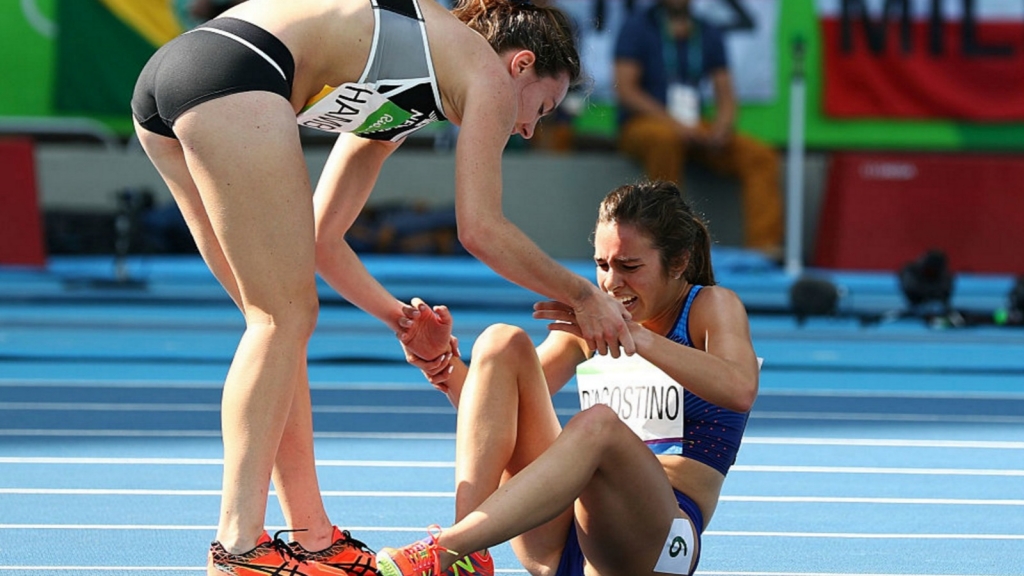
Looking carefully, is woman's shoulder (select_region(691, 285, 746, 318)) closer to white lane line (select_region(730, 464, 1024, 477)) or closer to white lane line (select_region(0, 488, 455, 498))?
white lane line (select_region(0, 488, 455, 498))

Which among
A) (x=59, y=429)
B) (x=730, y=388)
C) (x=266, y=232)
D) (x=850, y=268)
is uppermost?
(x=266, y=232)

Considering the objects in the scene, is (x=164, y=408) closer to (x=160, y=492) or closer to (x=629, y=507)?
(x=160, y=492)

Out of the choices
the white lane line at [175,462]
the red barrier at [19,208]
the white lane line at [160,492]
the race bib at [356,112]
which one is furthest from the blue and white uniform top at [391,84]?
the red barrier at [19,208]

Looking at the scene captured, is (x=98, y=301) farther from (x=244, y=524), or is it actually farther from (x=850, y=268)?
(x=244, y=524)

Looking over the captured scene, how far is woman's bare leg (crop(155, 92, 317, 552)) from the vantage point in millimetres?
2992

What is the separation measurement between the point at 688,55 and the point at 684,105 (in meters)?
0.43

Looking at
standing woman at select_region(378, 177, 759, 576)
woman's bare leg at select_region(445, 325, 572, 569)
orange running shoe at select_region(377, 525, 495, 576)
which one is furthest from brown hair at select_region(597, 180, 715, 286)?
orange running shoe at select_region(377, 525, 495, 576)

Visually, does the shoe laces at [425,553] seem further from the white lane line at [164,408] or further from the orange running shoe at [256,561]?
the white lane line at [164,408]

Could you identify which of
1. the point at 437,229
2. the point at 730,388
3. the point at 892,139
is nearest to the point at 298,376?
the point at 730,388

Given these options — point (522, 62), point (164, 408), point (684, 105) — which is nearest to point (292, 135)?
point (522, 62)

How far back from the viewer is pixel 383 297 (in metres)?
3.57

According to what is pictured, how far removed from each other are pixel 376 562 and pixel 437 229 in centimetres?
827

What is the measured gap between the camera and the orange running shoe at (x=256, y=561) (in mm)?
2967

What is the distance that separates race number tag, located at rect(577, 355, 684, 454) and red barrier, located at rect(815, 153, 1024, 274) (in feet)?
27.4
